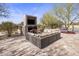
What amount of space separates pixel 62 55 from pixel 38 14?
0.88 m

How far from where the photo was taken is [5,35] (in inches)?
94.0

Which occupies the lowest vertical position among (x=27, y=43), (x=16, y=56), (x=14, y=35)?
(x=16, y=56)

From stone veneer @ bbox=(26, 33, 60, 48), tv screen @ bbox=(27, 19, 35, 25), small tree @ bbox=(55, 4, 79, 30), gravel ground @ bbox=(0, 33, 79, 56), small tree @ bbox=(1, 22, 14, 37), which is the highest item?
small tree @ bbox=(55, 4, 79, 30)

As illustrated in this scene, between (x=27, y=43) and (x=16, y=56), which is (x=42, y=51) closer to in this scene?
(x=27, y=43)

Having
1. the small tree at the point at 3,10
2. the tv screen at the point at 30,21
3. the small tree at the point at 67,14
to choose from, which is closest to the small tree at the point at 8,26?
the small tree at the point at 3,10

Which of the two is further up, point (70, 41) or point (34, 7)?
point (34, 7)

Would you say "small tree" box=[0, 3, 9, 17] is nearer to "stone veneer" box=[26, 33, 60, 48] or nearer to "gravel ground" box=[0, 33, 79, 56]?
"gravel ground" box=[0, 33, 79, 56]

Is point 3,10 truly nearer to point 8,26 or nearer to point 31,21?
point 8,26

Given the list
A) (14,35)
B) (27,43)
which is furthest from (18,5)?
(27,43)

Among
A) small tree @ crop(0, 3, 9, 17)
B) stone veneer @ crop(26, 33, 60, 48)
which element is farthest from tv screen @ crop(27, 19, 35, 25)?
small tree @ crop(0, 3, 9, 17)

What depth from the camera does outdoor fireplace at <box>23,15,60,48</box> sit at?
2.38m

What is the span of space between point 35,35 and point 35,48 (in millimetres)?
242

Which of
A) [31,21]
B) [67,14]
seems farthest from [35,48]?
[67,14]

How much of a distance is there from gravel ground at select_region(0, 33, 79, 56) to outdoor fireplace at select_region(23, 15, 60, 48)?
8 cm
